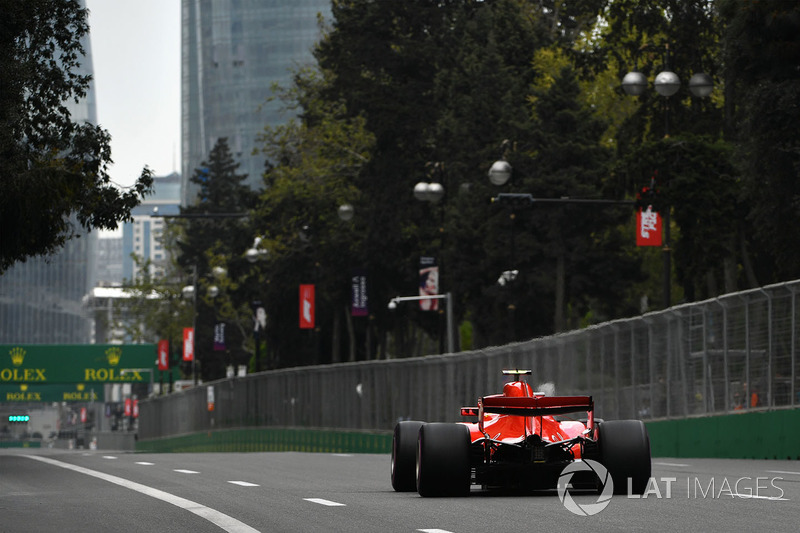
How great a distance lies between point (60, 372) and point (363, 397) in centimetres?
7659

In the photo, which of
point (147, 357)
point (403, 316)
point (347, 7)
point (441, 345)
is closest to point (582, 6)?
point (441, 345)

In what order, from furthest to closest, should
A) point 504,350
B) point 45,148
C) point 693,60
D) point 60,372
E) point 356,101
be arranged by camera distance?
point 60,372 → point 356,101 → point 693,60 → point 504,350 → point 45,148

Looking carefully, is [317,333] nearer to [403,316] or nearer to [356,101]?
[403,316]

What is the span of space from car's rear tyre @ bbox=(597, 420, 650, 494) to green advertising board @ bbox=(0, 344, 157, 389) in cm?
11203

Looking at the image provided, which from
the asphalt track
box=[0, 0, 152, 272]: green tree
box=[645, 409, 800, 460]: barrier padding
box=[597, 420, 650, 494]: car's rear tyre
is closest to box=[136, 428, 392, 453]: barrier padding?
box=[645, 409, 800, 460]: barrier padding

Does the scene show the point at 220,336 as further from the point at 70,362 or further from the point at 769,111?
the point at 769,111

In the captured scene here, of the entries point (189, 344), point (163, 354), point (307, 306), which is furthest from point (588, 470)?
point (163, 354)

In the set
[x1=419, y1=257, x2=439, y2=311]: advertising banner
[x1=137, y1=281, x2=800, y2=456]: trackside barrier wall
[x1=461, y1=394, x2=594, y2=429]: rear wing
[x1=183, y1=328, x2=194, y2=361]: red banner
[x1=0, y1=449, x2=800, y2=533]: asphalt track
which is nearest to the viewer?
[x1=0, y1=449, x2=800, y2=533]: asphalt track

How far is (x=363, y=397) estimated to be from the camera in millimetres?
51969

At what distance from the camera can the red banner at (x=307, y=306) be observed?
234 ft

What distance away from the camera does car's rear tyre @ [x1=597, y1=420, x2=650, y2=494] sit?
14672 mm

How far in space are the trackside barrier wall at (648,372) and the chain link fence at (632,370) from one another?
0.02m

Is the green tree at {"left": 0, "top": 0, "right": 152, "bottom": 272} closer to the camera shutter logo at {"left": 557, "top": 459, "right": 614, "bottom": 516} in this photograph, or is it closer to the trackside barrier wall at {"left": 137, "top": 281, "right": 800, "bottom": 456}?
the trackside barrier wall at {"left": 137, "top": 281, "right": 800, "bottom": 456}

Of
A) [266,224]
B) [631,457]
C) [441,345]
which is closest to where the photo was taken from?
[631,457]
